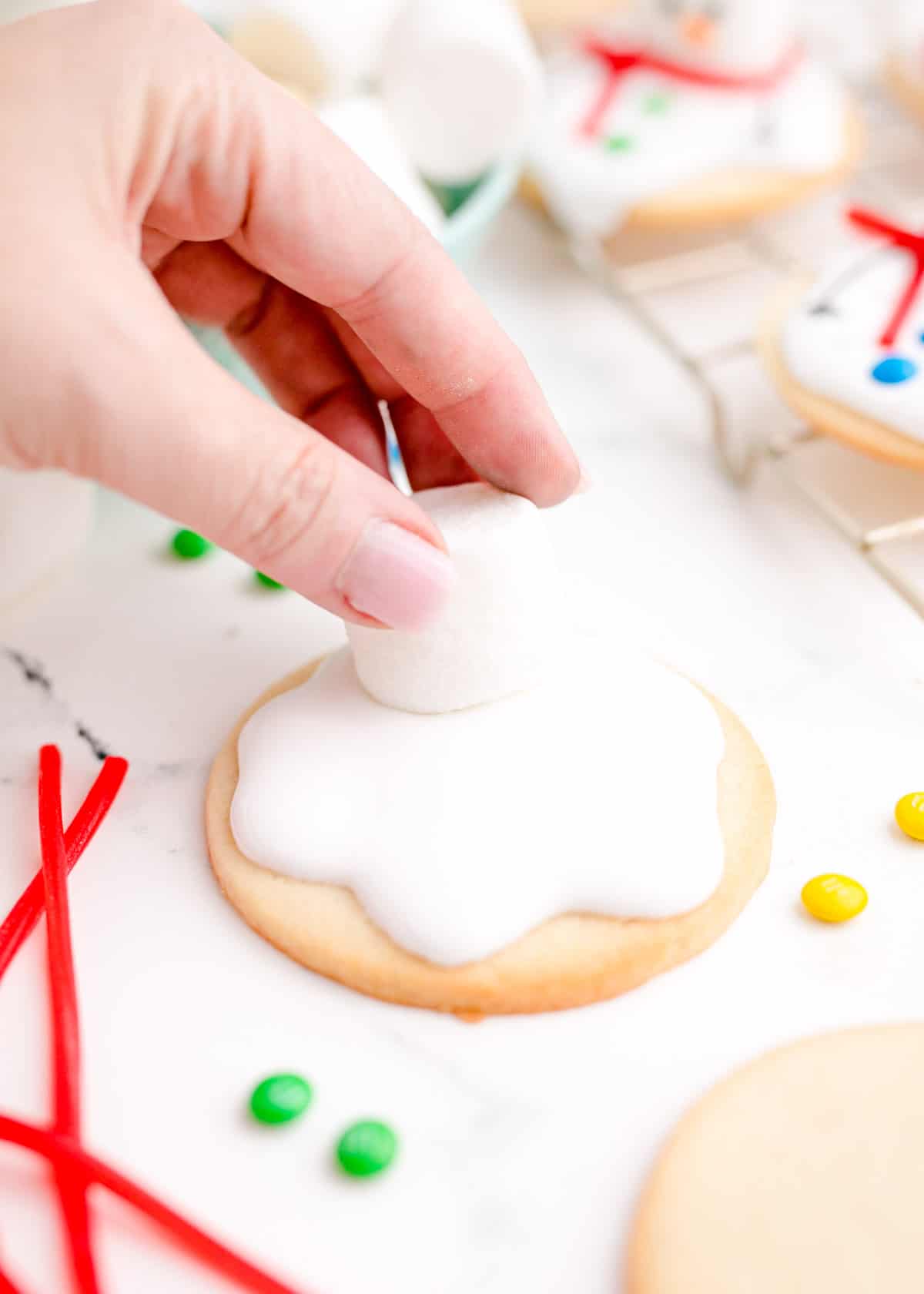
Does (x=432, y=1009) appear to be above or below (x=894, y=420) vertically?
below

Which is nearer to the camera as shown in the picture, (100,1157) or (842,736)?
(100,1157)

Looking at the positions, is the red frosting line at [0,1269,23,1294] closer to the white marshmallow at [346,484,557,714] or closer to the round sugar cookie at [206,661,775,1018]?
the round sugar cookie at [206,661,775,1018]

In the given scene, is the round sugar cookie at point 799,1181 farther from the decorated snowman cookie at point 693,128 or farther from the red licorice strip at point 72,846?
the decorated snowman cookie at point 693,128

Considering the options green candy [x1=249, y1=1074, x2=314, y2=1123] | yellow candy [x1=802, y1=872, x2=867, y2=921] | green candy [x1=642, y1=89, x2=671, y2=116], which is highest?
green candy [x1=642, y1=89, x2=671, y2=116]

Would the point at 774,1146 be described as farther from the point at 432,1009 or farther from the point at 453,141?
the point at 453,141

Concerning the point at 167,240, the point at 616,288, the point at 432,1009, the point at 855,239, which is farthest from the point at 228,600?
the point at 855,239

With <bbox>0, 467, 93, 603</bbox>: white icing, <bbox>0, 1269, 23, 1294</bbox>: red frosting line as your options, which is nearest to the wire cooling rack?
<bbox>0, 467, 93, 603</bbox>: white icing

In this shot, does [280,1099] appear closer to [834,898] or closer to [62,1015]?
[62,1015]

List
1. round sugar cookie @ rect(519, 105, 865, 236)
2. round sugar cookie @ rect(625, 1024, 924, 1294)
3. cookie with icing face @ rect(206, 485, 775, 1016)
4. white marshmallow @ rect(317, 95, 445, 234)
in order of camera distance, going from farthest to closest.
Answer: round sugar cookie @ rect(519, 105, 865, 236) → white marshmallow @ rect(317, 95, 445, 234) → cookie with icing face @ rect(206, 485, 775, 1016) → round sugar cookie @ rect(625, 1024, 924, 1294)
